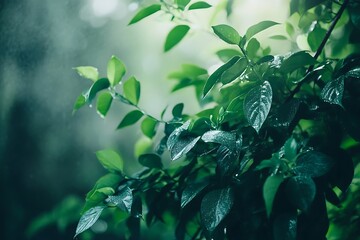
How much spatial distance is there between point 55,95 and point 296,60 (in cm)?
84

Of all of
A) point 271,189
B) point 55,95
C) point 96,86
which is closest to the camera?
point 271,189

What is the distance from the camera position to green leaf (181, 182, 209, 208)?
0.53 m

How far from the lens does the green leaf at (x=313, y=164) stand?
16.3 inches

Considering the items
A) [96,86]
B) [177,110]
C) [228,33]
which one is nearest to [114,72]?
[96,86]

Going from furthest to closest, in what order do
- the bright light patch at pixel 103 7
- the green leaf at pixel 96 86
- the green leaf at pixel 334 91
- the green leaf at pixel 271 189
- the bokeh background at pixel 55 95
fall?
the bright light patch at pixel 103 7 → the bokeh background at pixel 55 95 → the green leaf at pixel 96 86 → the green leaf at pixel 334 91 → the green leaf at pixel 271 189

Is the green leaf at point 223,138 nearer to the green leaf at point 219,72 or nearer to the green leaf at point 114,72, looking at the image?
the green leaf at point 219,72

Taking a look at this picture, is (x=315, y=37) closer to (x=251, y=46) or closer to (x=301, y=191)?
(x=251, y=46)

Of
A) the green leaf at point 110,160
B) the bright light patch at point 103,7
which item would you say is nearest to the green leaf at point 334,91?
the green leaf at point 110,160

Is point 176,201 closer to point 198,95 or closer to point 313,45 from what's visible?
point 198,95

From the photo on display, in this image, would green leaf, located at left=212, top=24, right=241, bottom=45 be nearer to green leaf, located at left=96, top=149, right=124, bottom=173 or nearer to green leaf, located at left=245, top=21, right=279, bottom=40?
green leaf, located at left=245, top=21, right=279, bottom=40

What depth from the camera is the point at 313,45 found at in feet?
2.15

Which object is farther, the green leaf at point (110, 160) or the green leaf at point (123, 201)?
the green leaf at point (110, 160)

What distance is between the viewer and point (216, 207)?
48cm

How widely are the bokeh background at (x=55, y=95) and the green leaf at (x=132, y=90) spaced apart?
0.70 feet
